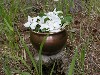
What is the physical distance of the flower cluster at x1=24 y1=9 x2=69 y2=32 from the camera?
6.11ft

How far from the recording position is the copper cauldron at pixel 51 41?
1.84 metres

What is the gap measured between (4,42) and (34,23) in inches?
21.9

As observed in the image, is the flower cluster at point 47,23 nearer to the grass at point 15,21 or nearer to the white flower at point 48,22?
the white flower at point 48,22

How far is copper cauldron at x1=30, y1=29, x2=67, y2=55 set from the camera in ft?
6.03

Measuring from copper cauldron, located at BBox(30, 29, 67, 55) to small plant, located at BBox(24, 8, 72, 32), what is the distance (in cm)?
4

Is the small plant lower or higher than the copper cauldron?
higher

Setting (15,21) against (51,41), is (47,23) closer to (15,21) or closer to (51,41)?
(51,41)

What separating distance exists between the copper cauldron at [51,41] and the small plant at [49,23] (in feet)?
0.14

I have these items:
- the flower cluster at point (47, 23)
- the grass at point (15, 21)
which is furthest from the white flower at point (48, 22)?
the grass at point (15, 21)

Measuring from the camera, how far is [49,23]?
1.91 meters

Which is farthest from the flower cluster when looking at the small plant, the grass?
the grass

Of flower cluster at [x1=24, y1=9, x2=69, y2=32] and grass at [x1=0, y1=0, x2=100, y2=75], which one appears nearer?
flower cluster at [x1=24, y1=9, x2=69, y2=32]

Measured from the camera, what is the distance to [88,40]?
7.18 feet

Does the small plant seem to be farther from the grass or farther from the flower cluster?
the grass
